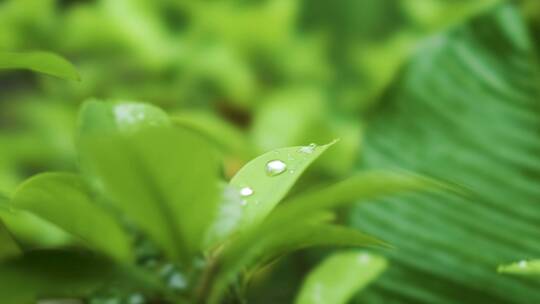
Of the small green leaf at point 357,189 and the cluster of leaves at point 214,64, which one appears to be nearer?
the small green leaf at point 357,189

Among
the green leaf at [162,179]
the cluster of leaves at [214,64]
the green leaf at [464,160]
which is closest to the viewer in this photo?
the green leaf at [162,179]

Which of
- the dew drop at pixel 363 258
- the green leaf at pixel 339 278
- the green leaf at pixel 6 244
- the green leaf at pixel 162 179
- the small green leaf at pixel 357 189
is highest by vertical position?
the green leaf at pixel 6 244

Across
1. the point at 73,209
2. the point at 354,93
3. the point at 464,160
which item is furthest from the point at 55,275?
the point at 354,93

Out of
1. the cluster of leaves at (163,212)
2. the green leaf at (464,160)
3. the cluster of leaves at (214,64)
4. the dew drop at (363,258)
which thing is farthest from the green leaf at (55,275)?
the cluster of leaves at (214,64)

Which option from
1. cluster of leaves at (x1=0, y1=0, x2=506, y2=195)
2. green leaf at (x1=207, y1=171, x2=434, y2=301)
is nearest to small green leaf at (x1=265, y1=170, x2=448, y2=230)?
green leaf at (x1=207, y1=171, x2=434, y2=301)

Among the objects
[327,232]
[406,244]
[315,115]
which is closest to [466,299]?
[406,244]

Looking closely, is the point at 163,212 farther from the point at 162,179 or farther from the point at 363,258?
the point at 363,258

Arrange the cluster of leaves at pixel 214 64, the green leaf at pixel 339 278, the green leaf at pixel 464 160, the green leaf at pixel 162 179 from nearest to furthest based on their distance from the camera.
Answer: the green leaf at pixel 162 179 < the green leaf at pixel 339 278 < the green leaf at pixel 464 160 < the cluster of leaves at pixel 214 64

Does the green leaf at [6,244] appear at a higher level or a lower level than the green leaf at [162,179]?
higher

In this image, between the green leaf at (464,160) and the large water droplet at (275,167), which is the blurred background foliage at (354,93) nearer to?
the green leaf at (464,160)
